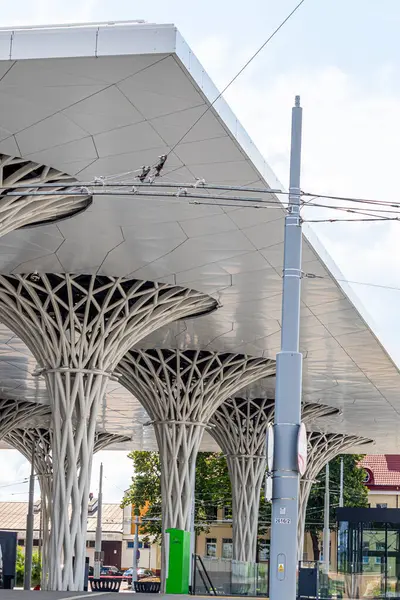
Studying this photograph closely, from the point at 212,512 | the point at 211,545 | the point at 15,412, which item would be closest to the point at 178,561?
the point at 15,412

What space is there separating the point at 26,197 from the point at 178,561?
10.2 meters

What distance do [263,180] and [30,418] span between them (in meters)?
36.7

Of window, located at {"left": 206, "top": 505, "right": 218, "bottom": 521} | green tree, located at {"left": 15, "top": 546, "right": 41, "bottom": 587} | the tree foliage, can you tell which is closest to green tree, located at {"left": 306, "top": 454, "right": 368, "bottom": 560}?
the tree foliage

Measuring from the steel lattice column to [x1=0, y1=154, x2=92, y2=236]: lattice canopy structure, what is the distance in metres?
15.8

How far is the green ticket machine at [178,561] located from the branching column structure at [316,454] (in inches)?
1145

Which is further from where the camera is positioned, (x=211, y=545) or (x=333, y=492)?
(x=211, y=545)

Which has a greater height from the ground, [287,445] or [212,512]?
[287,445]

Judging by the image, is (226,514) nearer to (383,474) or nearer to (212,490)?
(383,474)

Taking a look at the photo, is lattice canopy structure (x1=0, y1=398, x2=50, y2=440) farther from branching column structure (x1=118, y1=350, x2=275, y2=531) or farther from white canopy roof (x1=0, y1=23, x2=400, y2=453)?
branching column structure (x1=118, y1=350, x2=275, y2=531)

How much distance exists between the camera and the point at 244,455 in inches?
1790

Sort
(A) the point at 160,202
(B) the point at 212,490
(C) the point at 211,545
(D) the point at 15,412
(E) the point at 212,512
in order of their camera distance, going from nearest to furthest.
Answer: (A) the point at 160,202 → (D) the point at 15,412 → (B) the point at 212,490 → (E) the point at 212,512 → (C) the point at 211,545

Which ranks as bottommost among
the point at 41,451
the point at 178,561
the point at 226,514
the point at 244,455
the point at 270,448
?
the point at 178,561

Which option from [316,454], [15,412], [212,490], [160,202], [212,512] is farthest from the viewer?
[212,512]

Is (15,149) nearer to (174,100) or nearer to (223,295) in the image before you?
(174,100)
